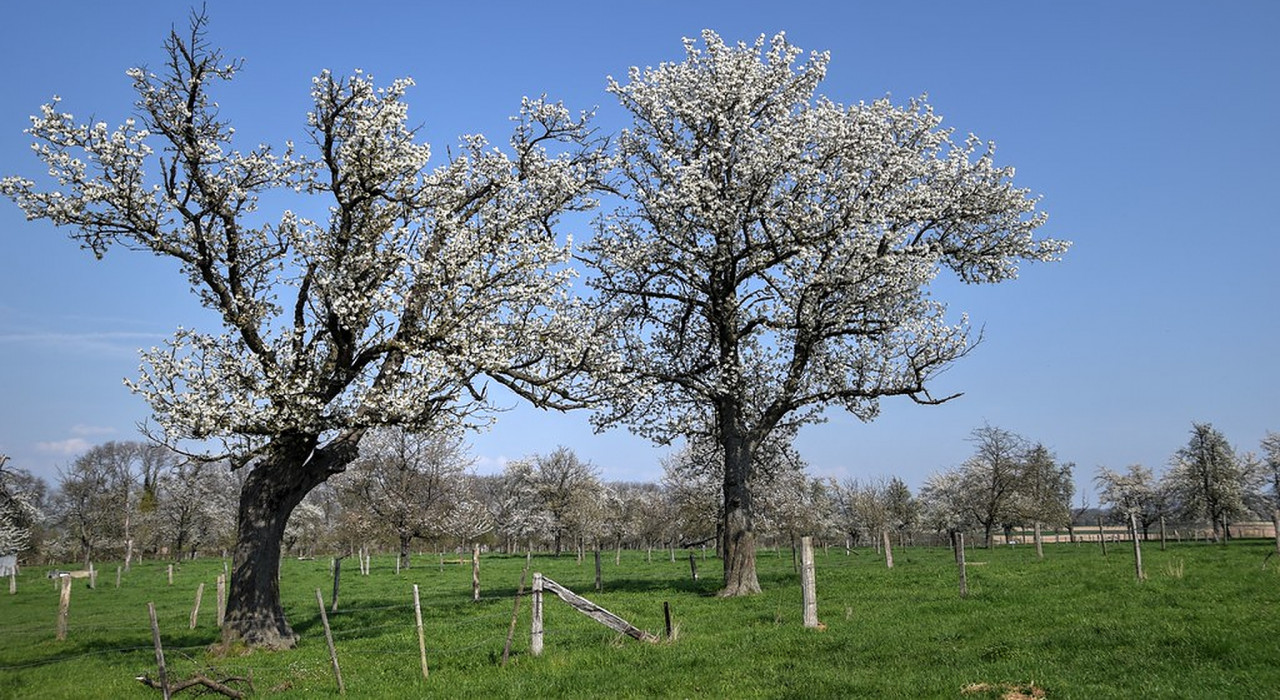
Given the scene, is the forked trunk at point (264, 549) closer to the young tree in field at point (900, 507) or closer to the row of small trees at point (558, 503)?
the row of small trees at point (558, 503)

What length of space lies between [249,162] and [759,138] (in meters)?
16.5

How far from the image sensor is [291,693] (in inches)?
619

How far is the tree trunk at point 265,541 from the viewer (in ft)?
70.8

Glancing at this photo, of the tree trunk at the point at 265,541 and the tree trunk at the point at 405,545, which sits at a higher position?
the tree trunk at the point at 265,541

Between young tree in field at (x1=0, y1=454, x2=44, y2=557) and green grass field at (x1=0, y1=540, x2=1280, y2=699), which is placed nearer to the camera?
green grass field at (x1=0, y1=540, x2=1280, y2=699)

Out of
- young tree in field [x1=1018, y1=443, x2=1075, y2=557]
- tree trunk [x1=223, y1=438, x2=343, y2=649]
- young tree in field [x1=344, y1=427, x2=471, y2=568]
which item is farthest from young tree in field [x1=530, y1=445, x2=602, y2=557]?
tree trunk [x1=223, y1=438, x2=343, y2=649]

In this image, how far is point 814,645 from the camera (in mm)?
16547

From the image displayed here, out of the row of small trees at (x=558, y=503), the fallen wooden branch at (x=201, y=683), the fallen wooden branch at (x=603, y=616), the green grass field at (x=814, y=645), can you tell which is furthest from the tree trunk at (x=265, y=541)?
the row of small trees at (x=558, y=503)

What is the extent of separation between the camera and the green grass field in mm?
12867

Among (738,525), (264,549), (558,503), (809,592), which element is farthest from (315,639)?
(558,503)

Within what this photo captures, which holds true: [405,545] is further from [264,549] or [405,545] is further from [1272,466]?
[1272,466]

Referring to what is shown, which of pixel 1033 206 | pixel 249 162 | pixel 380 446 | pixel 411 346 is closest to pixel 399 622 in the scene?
pixel 411 346

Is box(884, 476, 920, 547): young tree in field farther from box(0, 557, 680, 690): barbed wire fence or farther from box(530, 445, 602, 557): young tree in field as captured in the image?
box(0, 557, 680, 690): barbed wire fence

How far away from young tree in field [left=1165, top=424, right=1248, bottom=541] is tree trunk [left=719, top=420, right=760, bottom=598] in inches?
2336
